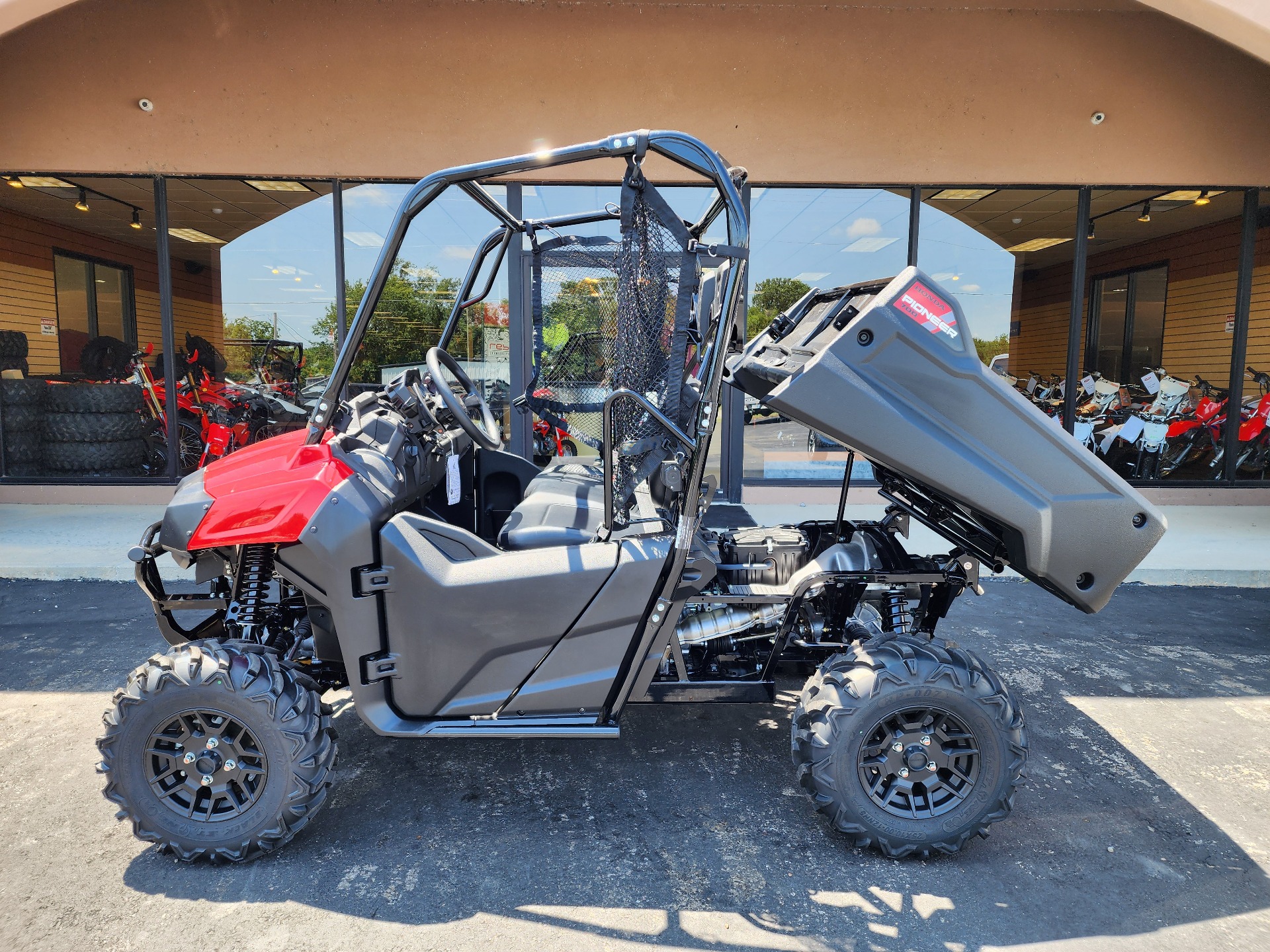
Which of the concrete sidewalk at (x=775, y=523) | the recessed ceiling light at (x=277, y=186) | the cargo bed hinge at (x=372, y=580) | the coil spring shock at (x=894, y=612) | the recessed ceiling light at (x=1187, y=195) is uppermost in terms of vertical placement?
the recessed ceiling light at (x=1187, y=195)

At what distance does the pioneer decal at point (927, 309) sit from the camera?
7.16ft

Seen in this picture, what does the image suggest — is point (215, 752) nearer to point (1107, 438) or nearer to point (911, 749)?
point (911, 749)

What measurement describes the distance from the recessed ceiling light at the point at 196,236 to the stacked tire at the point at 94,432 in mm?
1717

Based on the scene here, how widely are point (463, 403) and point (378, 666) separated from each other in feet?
3.47

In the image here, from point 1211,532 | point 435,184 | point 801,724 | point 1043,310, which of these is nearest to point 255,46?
point 435,184

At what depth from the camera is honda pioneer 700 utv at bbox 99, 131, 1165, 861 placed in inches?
88.4

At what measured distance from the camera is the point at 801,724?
240cm

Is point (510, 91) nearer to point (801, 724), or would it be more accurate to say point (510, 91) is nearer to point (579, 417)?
point (579, 417)

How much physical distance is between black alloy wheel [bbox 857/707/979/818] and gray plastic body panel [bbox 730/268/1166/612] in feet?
1.86

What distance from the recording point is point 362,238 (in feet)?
24.8

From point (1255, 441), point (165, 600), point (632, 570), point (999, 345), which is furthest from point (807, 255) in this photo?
point (165, 600)

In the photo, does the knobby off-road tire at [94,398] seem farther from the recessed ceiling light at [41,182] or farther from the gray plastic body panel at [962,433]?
the gray plastic body panel at [962,433]

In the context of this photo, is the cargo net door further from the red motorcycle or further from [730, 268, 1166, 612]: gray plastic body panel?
the red motorcycle

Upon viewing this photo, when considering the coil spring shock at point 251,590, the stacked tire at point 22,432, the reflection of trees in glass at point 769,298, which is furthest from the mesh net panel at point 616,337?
the stacked tire at point 22,432
